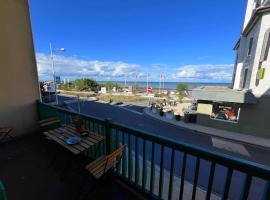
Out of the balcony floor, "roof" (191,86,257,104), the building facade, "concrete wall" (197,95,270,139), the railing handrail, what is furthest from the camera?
"roof" (191,86,257,104)

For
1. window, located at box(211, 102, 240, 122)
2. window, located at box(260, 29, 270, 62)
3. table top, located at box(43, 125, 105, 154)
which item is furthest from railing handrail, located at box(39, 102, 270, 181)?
window, located at box(260, 29, 270, 62)

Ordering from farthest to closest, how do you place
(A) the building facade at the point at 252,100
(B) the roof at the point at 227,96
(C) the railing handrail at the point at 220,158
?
1. (B) the roof at the point at 227,96
2. (A) the building facade at the point at 252,100
3. (C) the railing handrail at the point at 220,158

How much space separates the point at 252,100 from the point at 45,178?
37.0 feet

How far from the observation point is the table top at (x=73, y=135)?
236 cm

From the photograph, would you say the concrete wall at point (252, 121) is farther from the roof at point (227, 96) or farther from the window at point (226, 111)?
the roof at point (227, 96)

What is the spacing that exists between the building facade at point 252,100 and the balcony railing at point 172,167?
6.33m

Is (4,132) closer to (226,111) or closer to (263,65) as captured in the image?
(226,111)

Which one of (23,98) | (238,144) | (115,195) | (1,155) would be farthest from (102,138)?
(238,144)

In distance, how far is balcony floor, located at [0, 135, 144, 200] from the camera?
232 cm

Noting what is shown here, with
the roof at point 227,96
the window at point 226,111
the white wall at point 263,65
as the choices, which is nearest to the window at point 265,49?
the white wall at point 263,65

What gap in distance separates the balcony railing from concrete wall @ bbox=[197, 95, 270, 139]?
6.32m

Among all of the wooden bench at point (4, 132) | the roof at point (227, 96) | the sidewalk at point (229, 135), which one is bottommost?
the sidewalk at point (229, 135)

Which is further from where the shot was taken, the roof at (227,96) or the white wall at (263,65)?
the roof at (227,96)

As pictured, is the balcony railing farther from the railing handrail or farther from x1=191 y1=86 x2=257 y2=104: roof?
x1=191 y1=86 x2=257 y2=104: roof
